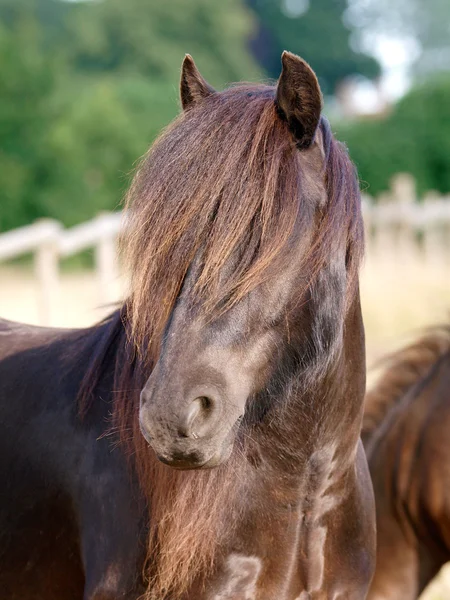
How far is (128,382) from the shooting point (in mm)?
2150

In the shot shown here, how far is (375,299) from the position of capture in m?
11.0

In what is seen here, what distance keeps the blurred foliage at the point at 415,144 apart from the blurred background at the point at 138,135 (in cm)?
4

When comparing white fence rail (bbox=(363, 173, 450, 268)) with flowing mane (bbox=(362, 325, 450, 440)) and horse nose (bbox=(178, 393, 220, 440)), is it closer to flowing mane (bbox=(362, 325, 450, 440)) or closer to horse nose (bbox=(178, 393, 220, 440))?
flowing mane (bbox=(362, 325, 450, 440))

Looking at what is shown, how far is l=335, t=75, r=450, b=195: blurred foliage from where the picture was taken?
74.9 feet

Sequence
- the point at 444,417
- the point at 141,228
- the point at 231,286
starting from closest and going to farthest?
the point at 231,286, the point at 141,228, the point at 444,417

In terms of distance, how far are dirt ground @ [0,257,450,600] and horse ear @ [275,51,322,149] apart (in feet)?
15.0

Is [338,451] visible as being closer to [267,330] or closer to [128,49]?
[267,330]

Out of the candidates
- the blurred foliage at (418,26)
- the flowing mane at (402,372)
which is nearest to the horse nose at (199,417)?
the flowing mane at (402,372)

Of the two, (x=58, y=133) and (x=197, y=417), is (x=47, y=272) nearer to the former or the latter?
(x=197, y=417)

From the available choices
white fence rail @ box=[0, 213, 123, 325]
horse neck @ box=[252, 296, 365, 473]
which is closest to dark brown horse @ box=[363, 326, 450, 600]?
horse neck @ box=[252, 296, 365, 473]

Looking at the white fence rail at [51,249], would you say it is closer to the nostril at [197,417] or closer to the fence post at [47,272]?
the fence post at [47,272]

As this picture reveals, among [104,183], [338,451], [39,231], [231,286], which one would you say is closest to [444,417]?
[338,451]

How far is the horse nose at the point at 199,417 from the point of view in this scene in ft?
5.48

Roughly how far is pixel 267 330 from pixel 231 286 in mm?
143
